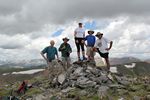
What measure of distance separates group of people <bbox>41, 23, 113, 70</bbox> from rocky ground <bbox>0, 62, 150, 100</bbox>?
1096mm

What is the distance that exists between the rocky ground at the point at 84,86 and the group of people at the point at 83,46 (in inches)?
43.1

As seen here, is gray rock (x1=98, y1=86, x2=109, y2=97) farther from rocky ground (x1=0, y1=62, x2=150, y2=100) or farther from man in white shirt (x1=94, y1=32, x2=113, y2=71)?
man in white shirt (x1=94, y1=32, x2=113, y2=71)

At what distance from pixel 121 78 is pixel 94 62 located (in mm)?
2783

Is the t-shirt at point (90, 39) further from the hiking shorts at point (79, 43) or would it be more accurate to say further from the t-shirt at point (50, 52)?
the t-shirt at point (50, 52)

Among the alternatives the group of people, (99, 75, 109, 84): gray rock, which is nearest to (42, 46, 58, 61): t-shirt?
the group of people

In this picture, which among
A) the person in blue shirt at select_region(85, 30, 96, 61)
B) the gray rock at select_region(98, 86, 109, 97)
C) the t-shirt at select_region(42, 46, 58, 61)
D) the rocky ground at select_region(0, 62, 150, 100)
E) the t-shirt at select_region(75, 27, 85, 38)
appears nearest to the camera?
the gray rock at select_region(98, 86, 109, 97)

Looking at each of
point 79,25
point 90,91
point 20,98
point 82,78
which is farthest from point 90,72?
point 20,98

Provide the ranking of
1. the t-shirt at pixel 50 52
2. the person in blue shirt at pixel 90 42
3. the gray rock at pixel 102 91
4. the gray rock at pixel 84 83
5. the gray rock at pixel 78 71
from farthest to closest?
the t-shirt at pixel 50 52, the gray rock at pixel 78 71, the person in blue shirt at pixel 90 42, the gray rock at pixel 84 83, the gray rock at pixel 102 91

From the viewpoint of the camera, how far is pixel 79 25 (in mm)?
23984

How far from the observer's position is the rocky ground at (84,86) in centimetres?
2114

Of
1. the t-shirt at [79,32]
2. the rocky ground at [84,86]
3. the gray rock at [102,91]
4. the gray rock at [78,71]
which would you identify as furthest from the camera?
the gray rock at [78,71]

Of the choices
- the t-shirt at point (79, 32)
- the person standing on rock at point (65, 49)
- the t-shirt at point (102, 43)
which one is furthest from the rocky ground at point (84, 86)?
the t-shirt at point (79, 32)

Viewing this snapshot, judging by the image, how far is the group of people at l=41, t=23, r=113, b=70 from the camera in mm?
23305

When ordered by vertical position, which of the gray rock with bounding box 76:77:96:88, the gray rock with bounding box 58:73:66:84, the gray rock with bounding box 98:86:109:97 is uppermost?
the gray rock with bounding box 58:73:66:84
